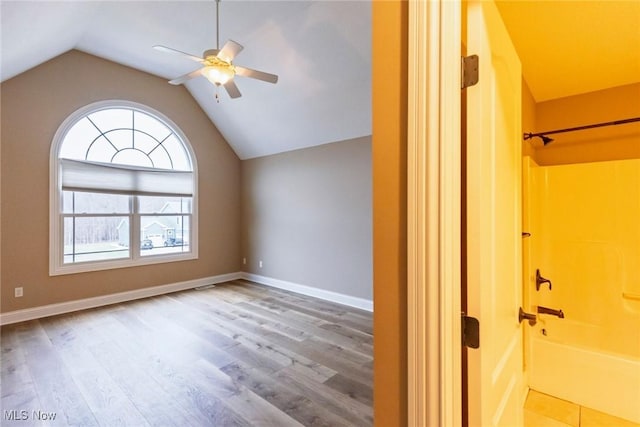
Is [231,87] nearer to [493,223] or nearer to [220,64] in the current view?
[220,64]

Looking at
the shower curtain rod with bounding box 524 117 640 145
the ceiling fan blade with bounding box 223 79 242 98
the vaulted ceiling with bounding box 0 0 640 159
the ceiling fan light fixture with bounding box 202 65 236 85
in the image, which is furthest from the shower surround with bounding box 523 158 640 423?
the ceiling fan blade with bounding box 223 79 242 98

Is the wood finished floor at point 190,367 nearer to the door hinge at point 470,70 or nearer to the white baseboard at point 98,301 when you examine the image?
the white baseboard at point 98,301

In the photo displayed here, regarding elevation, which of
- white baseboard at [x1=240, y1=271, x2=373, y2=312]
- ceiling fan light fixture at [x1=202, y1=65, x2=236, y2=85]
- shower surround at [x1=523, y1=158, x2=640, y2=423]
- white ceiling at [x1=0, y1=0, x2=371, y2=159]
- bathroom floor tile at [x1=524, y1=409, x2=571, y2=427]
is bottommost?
bathroom floor tile at [x1=524, y1=409, x2=571, y2=427]

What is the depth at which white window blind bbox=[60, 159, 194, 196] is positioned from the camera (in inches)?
157

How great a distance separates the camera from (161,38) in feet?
11.8

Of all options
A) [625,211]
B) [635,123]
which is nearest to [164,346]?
[625,211]

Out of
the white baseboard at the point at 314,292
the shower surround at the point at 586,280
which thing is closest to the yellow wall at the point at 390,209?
the shower surround at the point at 586,280

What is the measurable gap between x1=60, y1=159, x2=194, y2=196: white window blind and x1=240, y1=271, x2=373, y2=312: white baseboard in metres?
2.03

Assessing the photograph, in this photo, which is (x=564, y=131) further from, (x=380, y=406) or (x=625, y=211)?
(x=380, y=406)

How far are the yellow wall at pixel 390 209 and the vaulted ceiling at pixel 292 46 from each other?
107cm

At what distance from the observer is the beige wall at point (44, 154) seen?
346cm

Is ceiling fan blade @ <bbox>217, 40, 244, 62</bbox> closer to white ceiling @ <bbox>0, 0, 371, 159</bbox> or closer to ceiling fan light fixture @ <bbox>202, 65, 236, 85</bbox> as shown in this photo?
ceiling fan light fixture @ <bbox>202, 65, 236, 85</bbox>

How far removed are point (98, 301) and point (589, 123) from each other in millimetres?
5988

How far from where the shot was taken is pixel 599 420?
1.88 meters
